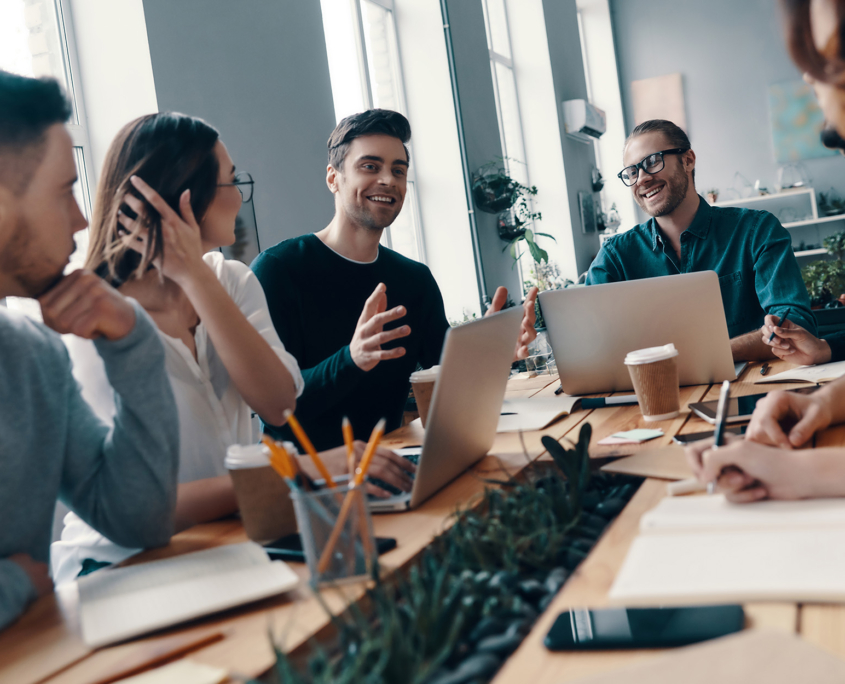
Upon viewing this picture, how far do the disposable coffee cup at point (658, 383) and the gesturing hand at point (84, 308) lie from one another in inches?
36.8

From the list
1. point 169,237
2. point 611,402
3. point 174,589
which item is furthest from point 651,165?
point 174,589

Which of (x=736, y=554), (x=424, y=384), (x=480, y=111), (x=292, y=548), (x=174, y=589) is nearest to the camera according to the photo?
(x=736, y=554)

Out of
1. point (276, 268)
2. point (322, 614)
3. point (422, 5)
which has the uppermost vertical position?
point (422, 5)

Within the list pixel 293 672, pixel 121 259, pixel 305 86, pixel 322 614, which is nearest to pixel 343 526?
pixel 322 614

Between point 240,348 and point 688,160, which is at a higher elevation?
point 688,160

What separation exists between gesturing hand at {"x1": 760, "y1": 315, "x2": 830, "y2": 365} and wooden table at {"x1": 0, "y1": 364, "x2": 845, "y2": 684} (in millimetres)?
767

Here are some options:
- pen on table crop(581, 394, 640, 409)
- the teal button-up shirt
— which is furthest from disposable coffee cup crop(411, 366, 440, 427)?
the teal button-up shirt

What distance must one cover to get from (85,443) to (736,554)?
2.84 feet

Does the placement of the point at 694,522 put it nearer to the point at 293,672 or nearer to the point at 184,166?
the point at 293,672

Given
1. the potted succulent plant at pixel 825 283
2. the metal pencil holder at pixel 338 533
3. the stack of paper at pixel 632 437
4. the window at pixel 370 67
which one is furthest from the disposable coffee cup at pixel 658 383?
the potted succulent plant at pixel 825 283

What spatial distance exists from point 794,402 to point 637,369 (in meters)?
0.39

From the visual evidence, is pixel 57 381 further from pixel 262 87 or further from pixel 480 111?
pixel 480 111

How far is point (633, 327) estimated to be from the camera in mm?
1720

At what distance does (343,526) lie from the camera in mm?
783
